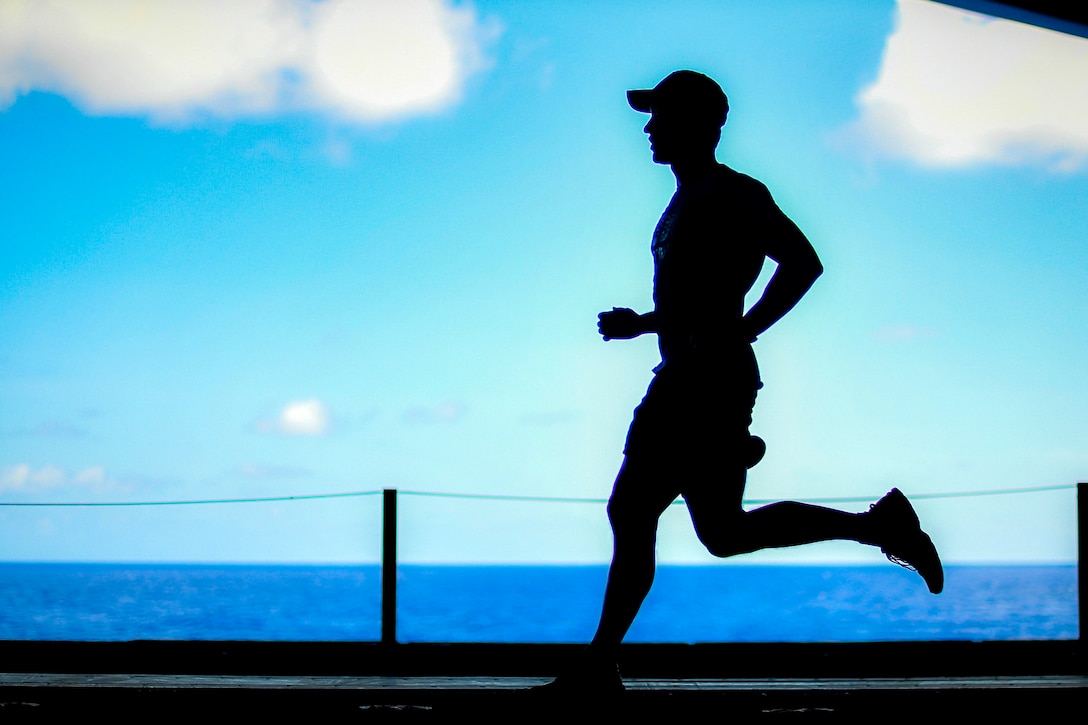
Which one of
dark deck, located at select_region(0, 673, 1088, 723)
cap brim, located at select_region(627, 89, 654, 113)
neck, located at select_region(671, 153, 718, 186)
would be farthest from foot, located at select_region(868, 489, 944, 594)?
cap brim, located at select_region(627, 89, 654, 113)

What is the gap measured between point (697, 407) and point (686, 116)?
78 cm

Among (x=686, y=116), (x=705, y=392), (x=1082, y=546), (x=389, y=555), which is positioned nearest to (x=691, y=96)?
(x=686, y=116)

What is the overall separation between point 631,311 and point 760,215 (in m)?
0.40

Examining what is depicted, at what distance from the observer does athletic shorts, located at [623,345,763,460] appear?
2307 millimetres

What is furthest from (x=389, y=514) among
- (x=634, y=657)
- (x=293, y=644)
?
(x=634, y=657)

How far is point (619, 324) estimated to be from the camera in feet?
7.91

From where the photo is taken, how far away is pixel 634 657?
3.86 metres

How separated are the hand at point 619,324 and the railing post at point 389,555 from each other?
2.81 m

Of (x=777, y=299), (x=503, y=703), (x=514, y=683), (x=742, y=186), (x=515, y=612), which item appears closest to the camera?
(x=503, y=703)

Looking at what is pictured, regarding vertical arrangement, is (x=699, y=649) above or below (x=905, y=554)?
below

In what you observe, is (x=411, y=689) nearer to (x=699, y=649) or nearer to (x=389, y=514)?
(x=699, y=649)

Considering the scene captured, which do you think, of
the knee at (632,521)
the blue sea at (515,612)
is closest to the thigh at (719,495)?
the knee at (632,521)

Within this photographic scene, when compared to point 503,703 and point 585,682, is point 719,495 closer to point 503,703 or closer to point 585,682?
point 585,682

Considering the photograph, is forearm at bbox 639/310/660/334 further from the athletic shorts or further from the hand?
the athletic shorts
